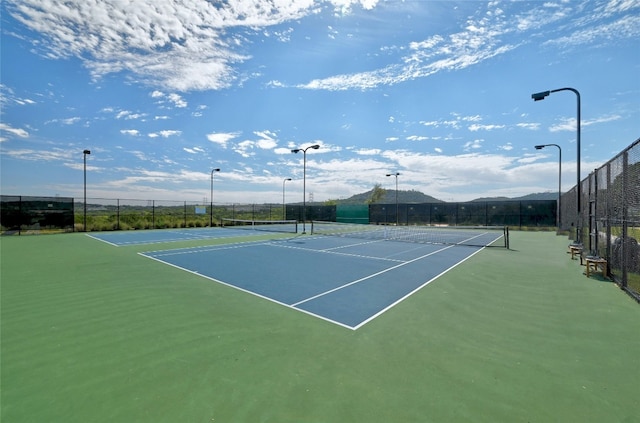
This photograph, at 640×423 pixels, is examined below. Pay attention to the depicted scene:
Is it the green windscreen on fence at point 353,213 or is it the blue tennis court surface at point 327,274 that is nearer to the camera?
the blue tennis court surface at point 327,274

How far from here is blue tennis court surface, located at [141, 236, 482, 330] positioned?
5.56 meters

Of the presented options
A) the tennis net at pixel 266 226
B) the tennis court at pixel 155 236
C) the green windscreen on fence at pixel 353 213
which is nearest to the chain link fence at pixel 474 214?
the green windscreen on fence at pixel 353 213

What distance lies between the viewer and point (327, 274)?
820 cm

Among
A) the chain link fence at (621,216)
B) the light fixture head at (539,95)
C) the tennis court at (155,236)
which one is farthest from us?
the tennis court at (155,236)

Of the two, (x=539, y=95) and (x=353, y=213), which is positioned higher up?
(x=539, y=95)

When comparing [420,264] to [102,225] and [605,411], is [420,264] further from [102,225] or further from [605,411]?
[102,225]

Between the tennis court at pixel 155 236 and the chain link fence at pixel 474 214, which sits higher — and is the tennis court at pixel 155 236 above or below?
below

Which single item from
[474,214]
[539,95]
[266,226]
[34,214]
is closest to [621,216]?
[539,95]

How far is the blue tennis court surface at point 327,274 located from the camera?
5562 millimetres

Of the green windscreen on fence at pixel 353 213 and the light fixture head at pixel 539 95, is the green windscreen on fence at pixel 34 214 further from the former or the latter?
the light fixture head at pixel 539 95

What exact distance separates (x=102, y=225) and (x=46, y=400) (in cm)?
2903

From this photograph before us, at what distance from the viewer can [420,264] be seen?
9812 mm

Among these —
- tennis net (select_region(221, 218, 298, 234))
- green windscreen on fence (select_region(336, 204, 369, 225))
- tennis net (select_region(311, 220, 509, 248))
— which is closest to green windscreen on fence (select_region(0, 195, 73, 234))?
tennis net (select_region(221, 218, 298, 234))

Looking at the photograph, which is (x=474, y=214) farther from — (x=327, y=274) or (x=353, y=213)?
(x=327, y=274)
